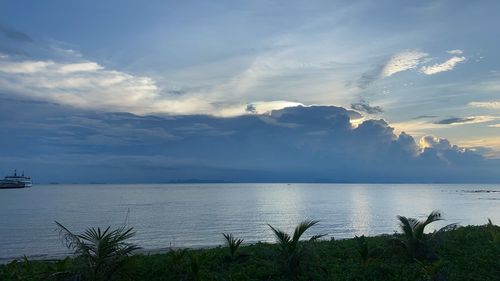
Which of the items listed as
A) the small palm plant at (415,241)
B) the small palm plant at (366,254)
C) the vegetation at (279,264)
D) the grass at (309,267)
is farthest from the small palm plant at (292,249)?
the small palm plant at (415,241)

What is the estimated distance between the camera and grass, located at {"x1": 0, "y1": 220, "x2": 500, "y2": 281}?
13.8 m

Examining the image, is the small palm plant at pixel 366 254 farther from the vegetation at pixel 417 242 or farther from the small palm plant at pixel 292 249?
the small palm plant at pixel 292 249

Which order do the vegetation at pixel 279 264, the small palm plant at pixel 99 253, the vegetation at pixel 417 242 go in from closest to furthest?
the small palm plant at pixel 99 253 → the vegetation at pixel 279 264 → the vegetation at pixel 417 242

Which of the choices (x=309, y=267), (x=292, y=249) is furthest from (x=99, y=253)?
(x=309, y=267)

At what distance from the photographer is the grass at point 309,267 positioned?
543 inches

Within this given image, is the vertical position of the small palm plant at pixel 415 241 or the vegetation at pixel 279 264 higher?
the small palm plant at pixel 415 241

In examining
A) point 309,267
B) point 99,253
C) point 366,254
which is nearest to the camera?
point 99,253

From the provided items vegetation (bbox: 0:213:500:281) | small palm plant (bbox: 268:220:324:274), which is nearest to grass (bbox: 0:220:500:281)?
vegetation (bbox: 0:213:500:281)

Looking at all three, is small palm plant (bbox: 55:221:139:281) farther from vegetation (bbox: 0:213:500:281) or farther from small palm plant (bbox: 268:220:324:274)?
small palm plant (bbox: 268:220:324:274)

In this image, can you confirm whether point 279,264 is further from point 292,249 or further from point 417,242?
point 417,242

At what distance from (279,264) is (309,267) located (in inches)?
38.6

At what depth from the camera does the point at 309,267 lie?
1417 cm

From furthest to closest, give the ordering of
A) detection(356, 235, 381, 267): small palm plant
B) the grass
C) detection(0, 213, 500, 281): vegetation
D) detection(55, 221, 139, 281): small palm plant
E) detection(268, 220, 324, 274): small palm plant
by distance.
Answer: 1. detection(356, 235, 381, 267): small palm plant
2. detection(268, 220, 324, 274): small palm plant
3. the grass
4. detection(0, 213, 500, 281): vegetation
5. detection(55, 221, 139, 281): small palm plant

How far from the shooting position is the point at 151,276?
14055 millimetres
